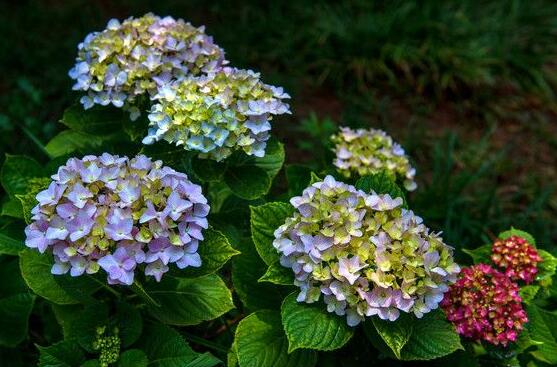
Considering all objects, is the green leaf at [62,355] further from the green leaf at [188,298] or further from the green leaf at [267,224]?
the green leaf at [267,224]

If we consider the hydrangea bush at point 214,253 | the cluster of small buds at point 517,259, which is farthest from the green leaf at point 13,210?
the cluster of small buds at point 517,259

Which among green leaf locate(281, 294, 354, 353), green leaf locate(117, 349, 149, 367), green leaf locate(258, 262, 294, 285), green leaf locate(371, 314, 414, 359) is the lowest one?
green leaf locate(117, 349, 149, 367)

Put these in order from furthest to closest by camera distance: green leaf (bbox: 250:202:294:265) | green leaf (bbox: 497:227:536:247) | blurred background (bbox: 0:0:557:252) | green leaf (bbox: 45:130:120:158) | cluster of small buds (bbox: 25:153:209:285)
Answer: blurred background (bbox: 0:0:557:252), green leaf (bbox: 45:130:120:158), green leaf (bbox: 497:227:536:247), green leaf (bbox: 250:202:294:265), cluster of small buds (bbox: 25:153:209:285)

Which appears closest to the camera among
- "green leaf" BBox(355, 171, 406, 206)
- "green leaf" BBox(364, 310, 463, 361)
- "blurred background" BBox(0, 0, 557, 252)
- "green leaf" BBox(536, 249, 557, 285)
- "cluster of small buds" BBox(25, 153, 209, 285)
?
"cluster of small buds" BBox(25, 153, 209, 285)

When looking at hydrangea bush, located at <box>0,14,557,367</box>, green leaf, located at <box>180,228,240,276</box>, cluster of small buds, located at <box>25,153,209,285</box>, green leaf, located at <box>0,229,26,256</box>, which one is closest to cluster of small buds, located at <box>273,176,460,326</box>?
hydrangea bush, located at <box>0,14,557,367</box>

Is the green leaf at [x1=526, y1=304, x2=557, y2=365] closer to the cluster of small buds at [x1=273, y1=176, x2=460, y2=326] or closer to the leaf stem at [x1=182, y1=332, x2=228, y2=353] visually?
the cluster of small buds at [x1=273, y1=176, x2=460, y2=326]

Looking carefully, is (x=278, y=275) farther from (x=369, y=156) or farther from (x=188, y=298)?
(x=369, y=156)

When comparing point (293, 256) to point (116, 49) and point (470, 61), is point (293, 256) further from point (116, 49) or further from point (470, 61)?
point (470, 61)
